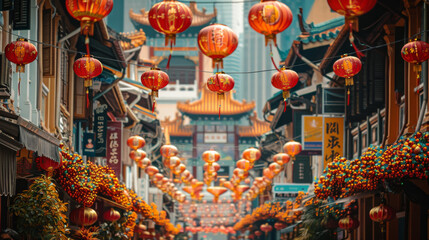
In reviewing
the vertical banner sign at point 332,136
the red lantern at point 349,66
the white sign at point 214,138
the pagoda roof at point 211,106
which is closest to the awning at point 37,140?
the red lantern at point 349,66

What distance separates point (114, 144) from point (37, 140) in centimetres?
1890

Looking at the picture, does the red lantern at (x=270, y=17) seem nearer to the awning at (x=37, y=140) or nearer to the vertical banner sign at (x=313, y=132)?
the awning at (x=37, y=140)

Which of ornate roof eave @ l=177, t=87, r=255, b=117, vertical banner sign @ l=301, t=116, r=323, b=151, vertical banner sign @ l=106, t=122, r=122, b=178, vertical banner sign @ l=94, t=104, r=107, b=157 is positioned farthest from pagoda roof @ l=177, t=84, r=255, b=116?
vertical banner sign @ l=301, t=116, r=323, b=151

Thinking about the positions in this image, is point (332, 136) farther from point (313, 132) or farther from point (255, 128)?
point (255, 128)

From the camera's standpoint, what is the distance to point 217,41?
53.5ft

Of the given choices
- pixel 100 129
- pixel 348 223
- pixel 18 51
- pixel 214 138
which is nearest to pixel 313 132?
pixel 348 223

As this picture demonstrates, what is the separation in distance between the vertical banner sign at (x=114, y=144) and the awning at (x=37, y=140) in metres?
16.8

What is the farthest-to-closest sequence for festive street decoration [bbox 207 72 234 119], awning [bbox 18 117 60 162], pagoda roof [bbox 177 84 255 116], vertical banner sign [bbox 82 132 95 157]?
Answer: 1. pagoda roof [bbox 177 84 255 116]
2. vertical banner sign [bbox 82 132 95 157]
3. festive street decoration [bbox 207 72 234 119]
4. awning [bbox 18 117 60 162]

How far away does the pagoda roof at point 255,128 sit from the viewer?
3452 inches

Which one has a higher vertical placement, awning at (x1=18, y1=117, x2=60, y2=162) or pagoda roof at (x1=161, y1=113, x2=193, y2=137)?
awning at (x1=18, y1=117, x2=60, y2=162)

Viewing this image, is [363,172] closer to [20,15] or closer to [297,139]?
[20,15]

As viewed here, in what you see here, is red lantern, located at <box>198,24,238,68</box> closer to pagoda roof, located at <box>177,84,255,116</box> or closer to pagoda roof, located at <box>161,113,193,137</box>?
pagoda roof, located at <box>177,84,255,116</box>

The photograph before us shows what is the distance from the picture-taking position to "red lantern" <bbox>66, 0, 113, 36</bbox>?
557 inches

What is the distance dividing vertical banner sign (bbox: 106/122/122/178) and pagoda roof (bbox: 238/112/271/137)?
51594 mm
